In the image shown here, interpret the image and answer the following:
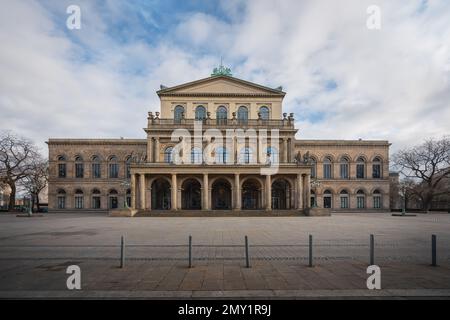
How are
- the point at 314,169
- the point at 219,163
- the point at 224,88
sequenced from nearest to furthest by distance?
the point at 219,163 < the point at 224,88 < the point at 314,169

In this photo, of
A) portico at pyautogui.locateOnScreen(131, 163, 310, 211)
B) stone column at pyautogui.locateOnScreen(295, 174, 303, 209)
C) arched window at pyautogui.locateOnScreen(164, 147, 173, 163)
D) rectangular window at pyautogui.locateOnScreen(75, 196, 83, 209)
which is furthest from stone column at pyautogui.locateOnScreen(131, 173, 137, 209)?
stone column at pyautogui.locateOnScreen(295, 174, 303, 209)

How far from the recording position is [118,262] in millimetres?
8648

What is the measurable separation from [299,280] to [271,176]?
3047 centimetres

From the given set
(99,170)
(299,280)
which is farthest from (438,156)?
Result: (99,170)

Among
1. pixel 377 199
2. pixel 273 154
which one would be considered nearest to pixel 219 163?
pixel 273 154

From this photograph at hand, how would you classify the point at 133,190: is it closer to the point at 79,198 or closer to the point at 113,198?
the point at 113,198

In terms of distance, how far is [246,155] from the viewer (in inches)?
1603

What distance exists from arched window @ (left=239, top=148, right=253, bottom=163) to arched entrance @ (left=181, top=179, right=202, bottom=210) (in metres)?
7.69

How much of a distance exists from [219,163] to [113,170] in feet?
66.2

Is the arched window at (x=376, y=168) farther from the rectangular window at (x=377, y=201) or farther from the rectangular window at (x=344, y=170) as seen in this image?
the rectangular window at (x=344, y=170)

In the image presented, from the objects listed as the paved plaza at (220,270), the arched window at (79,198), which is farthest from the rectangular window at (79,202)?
the paved plaza at (220,270)

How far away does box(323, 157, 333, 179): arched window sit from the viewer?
4675cm

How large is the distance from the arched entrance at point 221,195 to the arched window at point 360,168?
23911 millimetres
